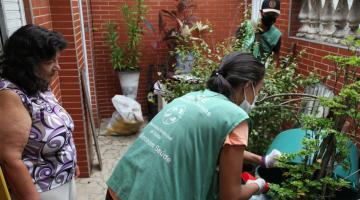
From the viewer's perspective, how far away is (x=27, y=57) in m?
1.58

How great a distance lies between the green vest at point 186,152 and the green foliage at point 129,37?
3910 mm

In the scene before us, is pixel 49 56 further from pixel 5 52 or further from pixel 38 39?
pixel 5 52

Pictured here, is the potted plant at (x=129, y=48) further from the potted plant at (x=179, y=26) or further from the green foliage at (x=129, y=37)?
the potted plant at (x=179, y=26)

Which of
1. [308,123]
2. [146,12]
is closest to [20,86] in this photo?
[308,123]

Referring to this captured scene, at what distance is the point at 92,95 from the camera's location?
16.5 ft

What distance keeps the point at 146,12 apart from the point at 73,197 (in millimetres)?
3899

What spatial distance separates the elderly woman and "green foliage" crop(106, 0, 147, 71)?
138 inches

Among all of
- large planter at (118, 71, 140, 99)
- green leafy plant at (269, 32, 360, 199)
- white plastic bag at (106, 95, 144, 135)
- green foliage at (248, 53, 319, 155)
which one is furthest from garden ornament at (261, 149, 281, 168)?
large planter at (118, 71, 140, 99)

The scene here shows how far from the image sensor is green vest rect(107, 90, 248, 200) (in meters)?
1.40

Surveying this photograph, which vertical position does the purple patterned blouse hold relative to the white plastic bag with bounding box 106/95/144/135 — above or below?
above

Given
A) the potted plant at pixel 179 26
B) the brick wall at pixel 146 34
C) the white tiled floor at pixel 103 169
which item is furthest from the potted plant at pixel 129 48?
the white tiled floor at pixel 103 169

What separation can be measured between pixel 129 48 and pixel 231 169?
427cm

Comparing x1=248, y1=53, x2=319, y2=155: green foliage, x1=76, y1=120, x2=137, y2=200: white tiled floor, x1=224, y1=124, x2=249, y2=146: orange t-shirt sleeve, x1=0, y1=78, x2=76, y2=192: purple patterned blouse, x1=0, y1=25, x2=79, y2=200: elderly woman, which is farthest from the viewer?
x1=76, y1=120, x2=137, y2=200: white tiled floor

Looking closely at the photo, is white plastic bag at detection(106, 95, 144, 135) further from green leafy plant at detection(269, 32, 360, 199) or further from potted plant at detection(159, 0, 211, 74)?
green leafy plant at detection(269, 32, 360, 199)
